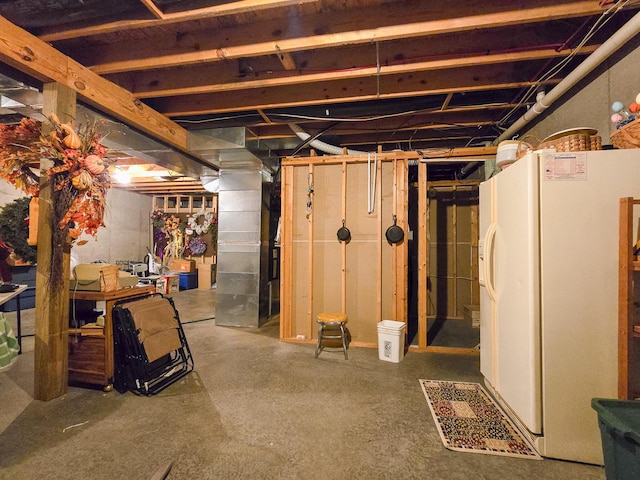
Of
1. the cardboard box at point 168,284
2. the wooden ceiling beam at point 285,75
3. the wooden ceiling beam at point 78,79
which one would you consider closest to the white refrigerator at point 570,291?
the wooden ceiling beam at point 285,75

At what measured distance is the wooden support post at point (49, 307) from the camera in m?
2.29

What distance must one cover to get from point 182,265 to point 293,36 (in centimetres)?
693

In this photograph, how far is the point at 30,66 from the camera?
2193 millimetres

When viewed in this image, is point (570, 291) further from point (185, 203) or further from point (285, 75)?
point (185, 203)

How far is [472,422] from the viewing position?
6.79 ft

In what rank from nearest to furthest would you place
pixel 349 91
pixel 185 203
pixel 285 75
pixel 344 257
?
pixel 285 75 < pixel 349 91 < pixel 344 257 < pixel 185 203

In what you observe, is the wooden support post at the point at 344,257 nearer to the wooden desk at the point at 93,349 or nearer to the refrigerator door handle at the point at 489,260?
the refrigerator door handle at the point at 489,260

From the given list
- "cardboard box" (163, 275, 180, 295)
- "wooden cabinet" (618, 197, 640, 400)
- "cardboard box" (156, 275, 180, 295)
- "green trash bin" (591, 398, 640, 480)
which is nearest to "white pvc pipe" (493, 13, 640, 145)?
"wooden cabinet" (618, 197, 640, 400)

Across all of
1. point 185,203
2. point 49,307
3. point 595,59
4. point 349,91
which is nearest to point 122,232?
point 185,203

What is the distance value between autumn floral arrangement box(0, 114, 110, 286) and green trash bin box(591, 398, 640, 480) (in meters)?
3.26

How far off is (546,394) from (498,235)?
1.07 meters

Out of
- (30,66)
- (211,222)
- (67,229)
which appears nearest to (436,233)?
(67,229)

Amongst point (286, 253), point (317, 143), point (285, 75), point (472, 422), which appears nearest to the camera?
point (472, 422)

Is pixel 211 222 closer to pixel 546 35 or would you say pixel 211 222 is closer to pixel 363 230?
pixel 363 230
